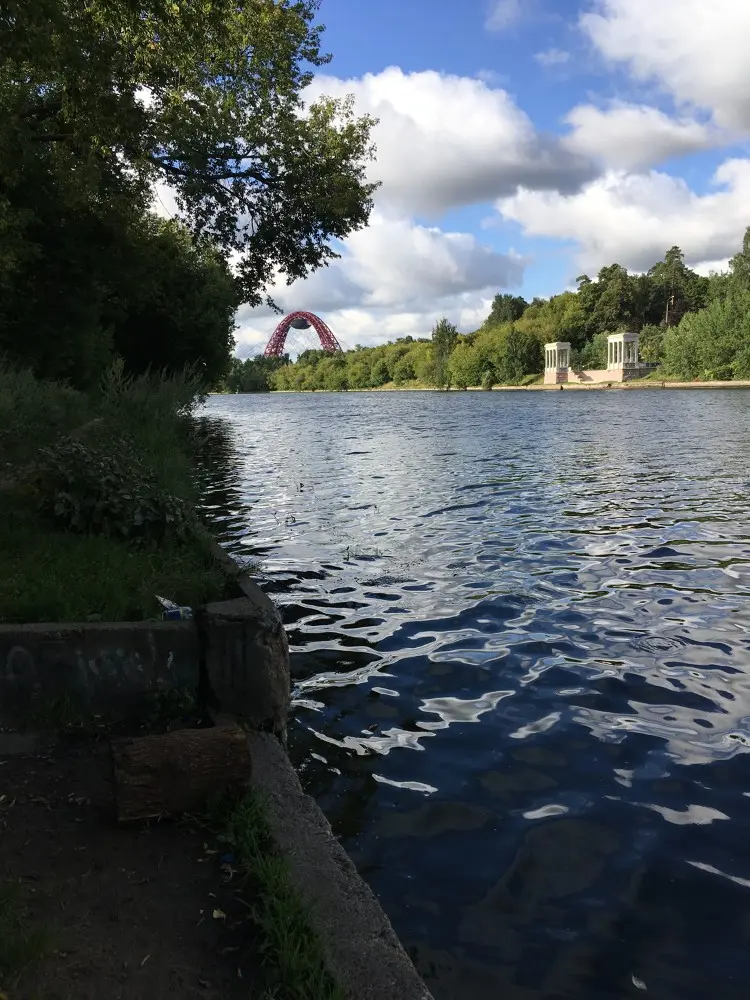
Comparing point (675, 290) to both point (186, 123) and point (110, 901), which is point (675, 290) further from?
point (110, 901)

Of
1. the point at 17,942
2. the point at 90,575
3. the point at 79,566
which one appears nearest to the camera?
the point at 17,942

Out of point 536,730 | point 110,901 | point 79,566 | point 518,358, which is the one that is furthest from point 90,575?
point 518,358

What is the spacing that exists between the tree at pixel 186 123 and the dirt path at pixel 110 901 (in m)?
9.76

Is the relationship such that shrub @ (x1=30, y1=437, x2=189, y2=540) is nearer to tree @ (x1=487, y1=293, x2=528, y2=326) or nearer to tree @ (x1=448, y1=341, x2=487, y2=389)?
tree @ (x1=448, y1=341, x2=487, y2=389)

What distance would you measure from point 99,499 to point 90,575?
5.14ft

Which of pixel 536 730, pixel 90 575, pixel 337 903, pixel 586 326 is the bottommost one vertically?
pixel 536 730

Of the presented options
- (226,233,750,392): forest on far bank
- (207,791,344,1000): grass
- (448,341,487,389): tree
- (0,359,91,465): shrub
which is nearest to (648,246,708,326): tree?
(226,233,750,392): forest on far bank

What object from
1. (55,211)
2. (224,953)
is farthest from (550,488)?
Answer: (224,953)

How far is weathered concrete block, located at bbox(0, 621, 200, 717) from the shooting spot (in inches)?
175

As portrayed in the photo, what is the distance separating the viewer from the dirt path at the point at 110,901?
2521 mm

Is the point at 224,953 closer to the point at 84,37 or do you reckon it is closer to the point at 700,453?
the point at 84,37

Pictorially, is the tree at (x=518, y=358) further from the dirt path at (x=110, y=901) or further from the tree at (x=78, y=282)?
the dirt path at (x=110, y=901)

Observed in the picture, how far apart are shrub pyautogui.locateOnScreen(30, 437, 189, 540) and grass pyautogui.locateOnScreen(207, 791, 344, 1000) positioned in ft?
11.6

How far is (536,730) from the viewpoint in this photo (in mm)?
5445
